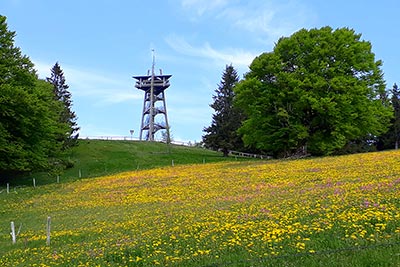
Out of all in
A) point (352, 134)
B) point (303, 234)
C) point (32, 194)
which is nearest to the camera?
point (303, 234)

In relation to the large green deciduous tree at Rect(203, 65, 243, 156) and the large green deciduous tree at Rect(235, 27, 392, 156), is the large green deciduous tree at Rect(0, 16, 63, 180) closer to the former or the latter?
the large green deciduous tree at Rect(235, 27, 392, 156)

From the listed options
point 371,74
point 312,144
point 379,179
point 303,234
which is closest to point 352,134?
point 312,144

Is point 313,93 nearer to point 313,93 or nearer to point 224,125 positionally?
point 313,93

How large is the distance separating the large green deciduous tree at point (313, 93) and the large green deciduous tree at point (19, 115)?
70.4ft

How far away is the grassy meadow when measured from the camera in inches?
356

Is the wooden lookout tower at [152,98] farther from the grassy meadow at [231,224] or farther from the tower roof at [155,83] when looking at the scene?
the grassy meadow at [231,224]

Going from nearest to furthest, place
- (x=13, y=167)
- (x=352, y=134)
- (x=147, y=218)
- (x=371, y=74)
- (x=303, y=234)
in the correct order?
(x=303, y=234)
(x=147, y=218)
(x=13, y=167)
(x=352, y=134)
(x=371, y=74)

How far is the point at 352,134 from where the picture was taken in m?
44.1

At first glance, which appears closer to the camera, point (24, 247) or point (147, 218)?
point (24, 247)

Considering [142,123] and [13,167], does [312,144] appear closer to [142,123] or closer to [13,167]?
[13,167]

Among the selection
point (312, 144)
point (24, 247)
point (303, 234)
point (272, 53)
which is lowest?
point (24, 247)

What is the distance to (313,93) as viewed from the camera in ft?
144

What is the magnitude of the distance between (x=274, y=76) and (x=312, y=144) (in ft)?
28.3

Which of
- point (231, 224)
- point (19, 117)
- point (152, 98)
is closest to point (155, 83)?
point (152, 98)
